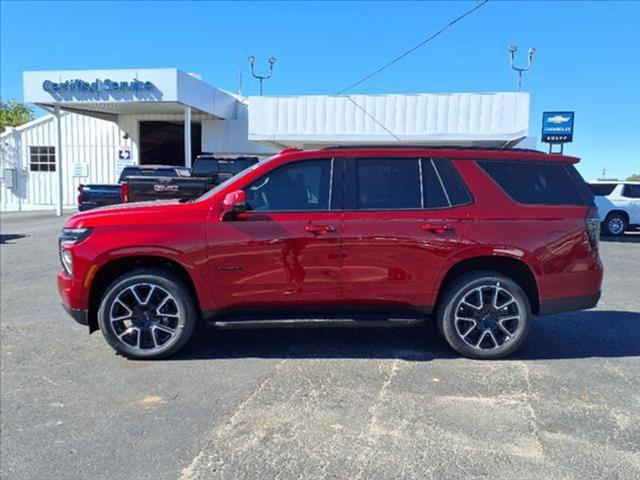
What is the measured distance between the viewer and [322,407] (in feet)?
12.1

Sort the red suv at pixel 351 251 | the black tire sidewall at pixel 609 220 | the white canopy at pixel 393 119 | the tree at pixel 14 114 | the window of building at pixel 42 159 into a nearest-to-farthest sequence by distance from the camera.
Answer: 1. the red suv at pixel 351 251
2. the white canopy at pixel 393 119
3. the black tire sidewall at pixel 609 220
4. the window of building at pixel 42 159
5. the tree at pixel 14 114

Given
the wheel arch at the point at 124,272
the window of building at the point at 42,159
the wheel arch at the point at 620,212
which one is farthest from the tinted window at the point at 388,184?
the window of building at the point at 42,159

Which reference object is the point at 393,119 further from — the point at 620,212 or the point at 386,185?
the point at 386,185

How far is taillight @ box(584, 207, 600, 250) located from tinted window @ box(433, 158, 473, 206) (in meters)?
1.11

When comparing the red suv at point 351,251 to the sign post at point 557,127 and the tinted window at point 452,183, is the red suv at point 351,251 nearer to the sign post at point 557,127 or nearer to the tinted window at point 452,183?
the tinted window at point 452,183

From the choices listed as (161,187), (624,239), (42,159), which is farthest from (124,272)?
(42,159)

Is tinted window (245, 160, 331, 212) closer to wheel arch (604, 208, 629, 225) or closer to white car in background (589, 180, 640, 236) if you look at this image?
white car in background (589, 180, 640, 236)

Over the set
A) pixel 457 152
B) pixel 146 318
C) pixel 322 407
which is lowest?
pixel 322 407

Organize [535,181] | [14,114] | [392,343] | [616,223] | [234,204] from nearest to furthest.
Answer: [234,204]
[535,181]
[392,343]
[616,223]
[14,114]

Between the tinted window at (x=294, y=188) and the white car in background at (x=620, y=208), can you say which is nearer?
the tinted window at (x=294, y=188)

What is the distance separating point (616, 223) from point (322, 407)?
16545mm

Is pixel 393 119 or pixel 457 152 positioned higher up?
pixel 393 119

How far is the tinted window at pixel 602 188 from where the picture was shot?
17.2 metres

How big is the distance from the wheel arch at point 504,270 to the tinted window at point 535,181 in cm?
59
